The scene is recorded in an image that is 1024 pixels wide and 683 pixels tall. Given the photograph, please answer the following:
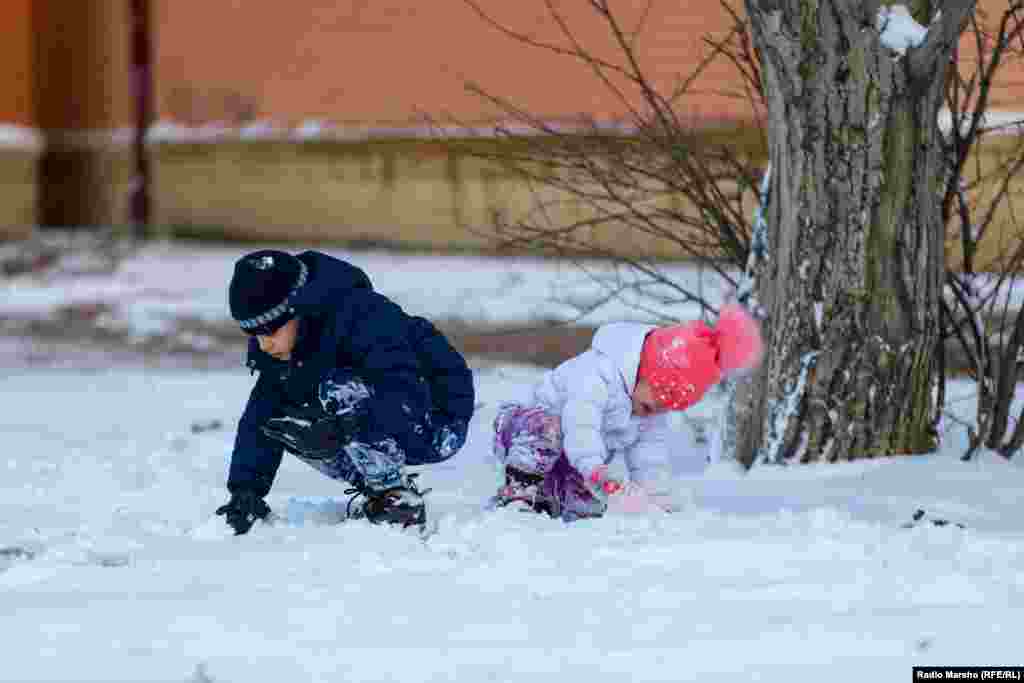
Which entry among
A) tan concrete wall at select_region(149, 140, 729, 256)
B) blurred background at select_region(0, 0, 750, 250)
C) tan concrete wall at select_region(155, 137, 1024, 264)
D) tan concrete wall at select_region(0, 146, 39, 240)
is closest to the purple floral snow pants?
blurred background at select_region(0, 0, 750, 250)

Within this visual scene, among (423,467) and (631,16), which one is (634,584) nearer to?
(423,467)

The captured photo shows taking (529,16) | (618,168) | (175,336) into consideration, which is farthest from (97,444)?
(529,16)

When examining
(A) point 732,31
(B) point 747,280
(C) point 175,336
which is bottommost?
(C) point 175,336

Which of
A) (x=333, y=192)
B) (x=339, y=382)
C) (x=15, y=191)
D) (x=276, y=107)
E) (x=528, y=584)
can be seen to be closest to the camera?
(x=528, y=584)

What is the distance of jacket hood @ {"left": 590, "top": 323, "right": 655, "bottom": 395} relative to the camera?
4.38 m

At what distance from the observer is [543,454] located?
4473 millimetres

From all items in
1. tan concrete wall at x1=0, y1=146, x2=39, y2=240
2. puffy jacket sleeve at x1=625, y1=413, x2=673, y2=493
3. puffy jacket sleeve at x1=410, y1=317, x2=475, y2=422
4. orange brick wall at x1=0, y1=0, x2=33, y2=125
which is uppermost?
orange brick wall at x1=0, y1=0, x2=33, y2=125

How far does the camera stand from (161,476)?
5270mm

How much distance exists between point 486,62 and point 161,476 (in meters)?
8.46

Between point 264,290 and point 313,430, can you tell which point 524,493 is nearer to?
point 313,430

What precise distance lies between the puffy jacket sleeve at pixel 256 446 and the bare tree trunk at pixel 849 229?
146 cm

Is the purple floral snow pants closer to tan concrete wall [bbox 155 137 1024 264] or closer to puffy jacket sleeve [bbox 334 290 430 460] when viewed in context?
puffy jacket sleeve [bbox 334 290 430 460]

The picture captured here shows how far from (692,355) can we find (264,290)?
1.05 meters

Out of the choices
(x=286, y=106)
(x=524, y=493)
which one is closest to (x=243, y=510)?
(x=524, y=493)
